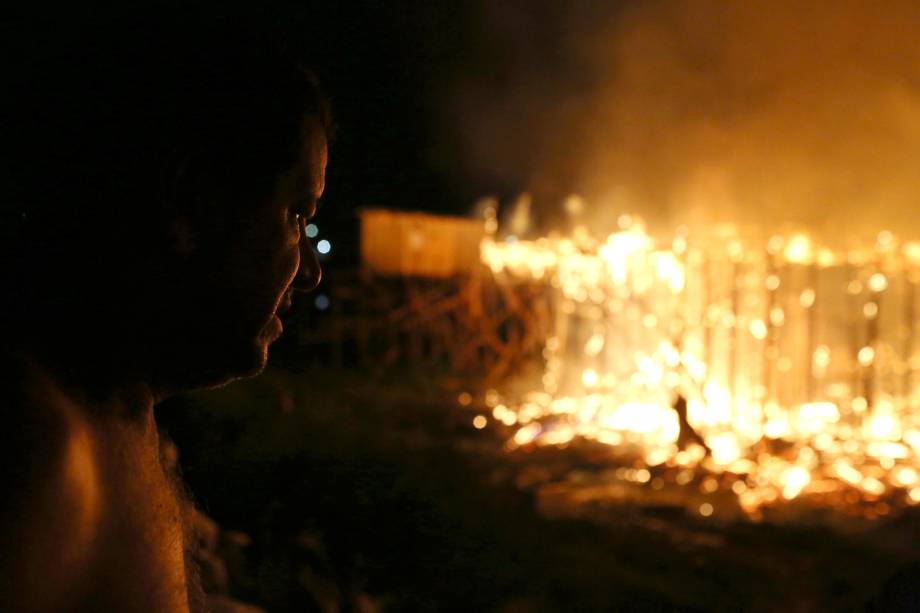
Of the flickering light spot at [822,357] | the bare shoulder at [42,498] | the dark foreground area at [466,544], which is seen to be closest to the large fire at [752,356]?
the flickering light spot at [822,357]

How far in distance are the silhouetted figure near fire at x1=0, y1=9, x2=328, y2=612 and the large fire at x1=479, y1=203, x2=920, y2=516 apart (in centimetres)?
546

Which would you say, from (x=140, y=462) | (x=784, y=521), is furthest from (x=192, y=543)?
(x=784, y=521)

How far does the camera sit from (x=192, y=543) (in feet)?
5.26

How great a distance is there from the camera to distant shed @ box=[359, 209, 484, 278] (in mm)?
14727

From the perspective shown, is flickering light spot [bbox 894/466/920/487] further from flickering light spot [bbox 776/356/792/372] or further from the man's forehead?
the man's forehead

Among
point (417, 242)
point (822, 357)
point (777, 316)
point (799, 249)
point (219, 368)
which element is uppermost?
point (417, 242)

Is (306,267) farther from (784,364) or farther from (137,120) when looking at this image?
(784,364)

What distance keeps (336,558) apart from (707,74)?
23.7 feet

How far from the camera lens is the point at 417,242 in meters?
14.9

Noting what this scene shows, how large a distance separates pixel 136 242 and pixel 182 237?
0.22 feet

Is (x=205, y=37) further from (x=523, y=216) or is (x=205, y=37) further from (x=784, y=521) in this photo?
(x=523, y=216)

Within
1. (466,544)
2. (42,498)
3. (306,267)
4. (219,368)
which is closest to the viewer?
(42,498)

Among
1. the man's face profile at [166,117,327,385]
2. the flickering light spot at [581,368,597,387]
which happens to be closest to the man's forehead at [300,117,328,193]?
the man's face profile at [166,117,327,385]

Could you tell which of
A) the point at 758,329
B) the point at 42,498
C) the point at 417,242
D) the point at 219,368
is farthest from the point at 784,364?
the point at 417,242
